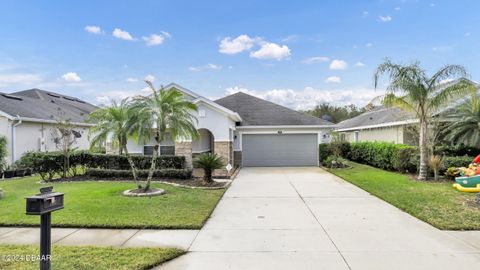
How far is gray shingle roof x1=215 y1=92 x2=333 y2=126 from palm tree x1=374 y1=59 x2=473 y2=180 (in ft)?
24.6

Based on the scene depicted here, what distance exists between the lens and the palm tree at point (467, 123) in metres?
13.4

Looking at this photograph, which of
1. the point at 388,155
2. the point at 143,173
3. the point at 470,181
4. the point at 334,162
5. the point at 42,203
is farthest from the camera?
the point at 334,162

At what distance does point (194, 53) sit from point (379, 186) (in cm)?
1303

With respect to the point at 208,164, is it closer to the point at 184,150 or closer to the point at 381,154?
the point at 184,150

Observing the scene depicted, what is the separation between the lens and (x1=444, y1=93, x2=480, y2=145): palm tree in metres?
13.4

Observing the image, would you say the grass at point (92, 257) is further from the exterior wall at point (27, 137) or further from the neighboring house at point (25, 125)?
the neighboring house at point (25, 125)

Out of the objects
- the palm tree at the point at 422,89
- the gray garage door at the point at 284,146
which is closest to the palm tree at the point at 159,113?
the palm tree at the point at 422,89

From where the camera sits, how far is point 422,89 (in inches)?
500

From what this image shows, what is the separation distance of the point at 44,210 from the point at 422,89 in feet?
45.1

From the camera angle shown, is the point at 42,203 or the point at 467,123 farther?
the point at 467,123

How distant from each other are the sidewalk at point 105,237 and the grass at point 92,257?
338 millimetres

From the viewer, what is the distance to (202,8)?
1490 cm

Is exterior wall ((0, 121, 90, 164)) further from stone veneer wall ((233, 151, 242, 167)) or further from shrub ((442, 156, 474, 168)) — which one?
shrub ((442, 156, 474, 168))

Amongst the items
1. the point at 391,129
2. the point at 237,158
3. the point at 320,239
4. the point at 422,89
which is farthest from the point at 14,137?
the point at 391,129
